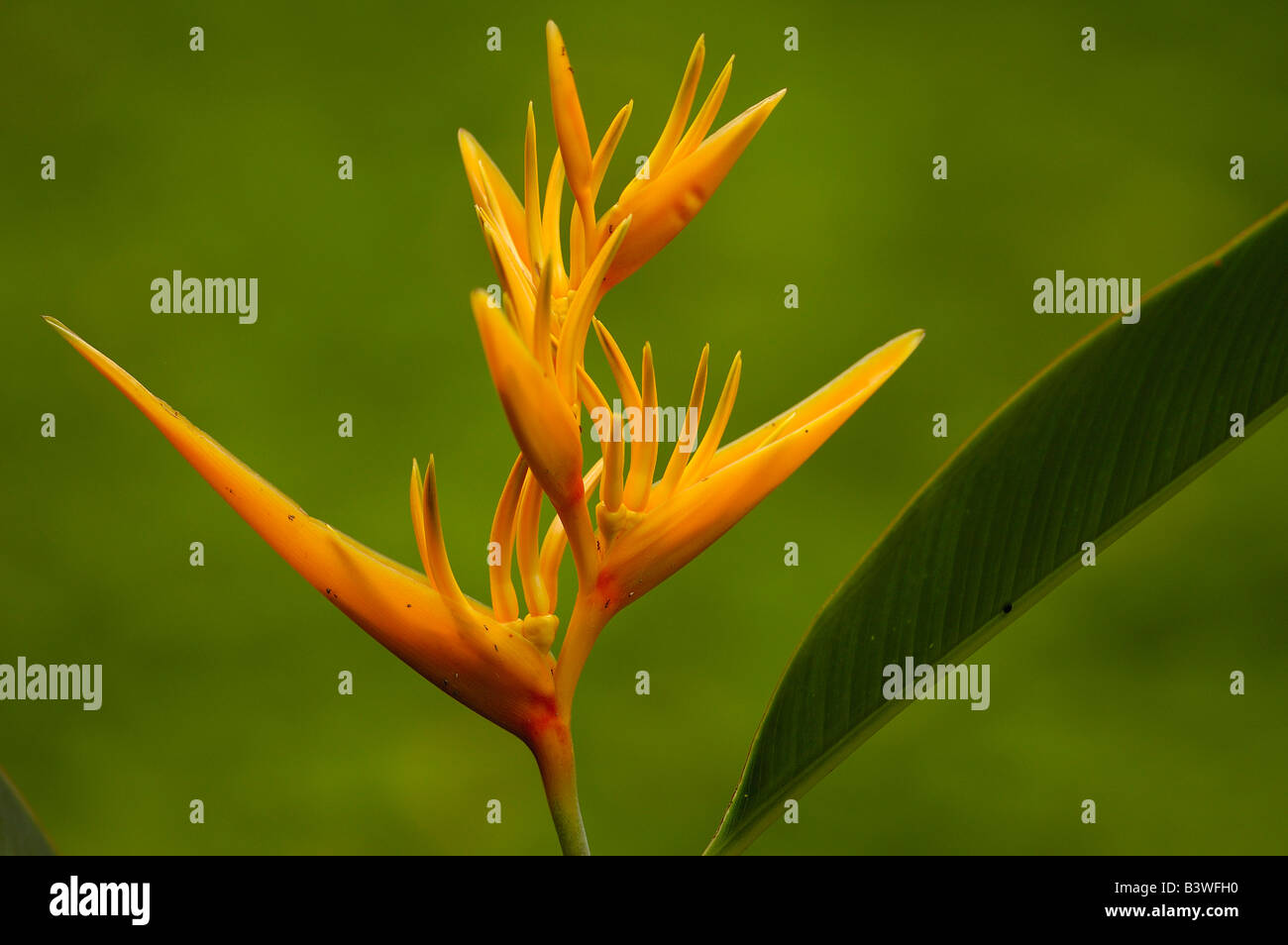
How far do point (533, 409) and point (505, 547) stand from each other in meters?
0.08

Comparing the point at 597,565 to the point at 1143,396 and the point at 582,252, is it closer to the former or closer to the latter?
the point at 582,252

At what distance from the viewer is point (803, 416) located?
0.44m

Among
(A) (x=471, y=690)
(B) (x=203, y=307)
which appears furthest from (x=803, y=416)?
(B) (x=203, y=307)

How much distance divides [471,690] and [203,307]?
1330 millimetres

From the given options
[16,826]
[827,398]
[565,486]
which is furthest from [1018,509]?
[16,826]

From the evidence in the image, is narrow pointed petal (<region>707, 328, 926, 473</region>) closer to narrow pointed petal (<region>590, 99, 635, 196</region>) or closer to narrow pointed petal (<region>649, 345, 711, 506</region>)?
narrow pointed petal (<region>649, 345, 711, 506</region>)

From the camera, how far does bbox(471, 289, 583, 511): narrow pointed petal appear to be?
1.13 ft

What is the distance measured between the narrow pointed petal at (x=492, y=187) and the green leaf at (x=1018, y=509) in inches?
7.9

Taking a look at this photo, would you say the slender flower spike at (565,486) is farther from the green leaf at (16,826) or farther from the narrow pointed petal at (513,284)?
the green leaf at (16,826)

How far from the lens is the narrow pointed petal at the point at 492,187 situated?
46cm

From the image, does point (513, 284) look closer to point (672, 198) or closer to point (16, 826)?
point (672, 198)

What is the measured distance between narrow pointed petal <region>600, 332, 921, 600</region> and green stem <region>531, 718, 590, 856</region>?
56mm

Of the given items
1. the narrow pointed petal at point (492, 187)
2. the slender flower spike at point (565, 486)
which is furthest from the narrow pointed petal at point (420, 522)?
the narrow pointed petal at point (492, 187)

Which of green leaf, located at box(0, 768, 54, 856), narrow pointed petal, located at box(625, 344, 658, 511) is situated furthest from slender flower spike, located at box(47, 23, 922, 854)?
green leaf, located at box(0, 768, 54, 856)
